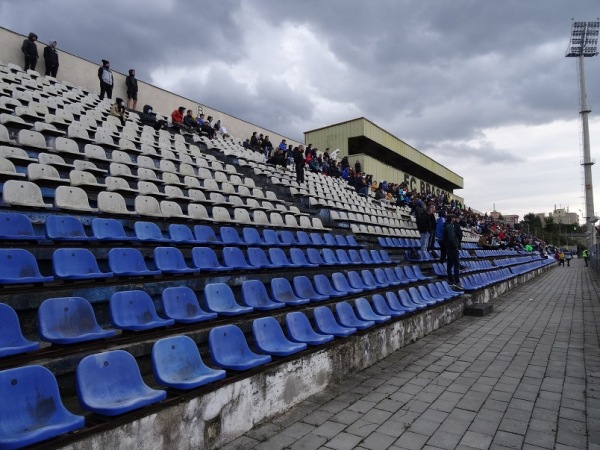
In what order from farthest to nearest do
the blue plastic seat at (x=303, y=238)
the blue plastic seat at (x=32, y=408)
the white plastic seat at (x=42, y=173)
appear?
the blue plastic seat at (x=303, y=238)
the white plastic seat at (x=42, y=173)
the blue plastic seat at (x=32, y=408)

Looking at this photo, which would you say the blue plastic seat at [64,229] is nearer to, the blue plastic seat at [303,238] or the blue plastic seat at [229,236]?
the blue plastic seat at [229,236]

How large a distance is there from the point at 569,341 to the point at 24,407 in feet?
24.1

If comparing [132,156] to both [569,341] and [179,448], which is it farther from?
[569,341]

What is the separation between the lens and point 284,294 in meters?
4.95

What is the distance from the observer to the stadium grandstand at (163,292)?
2.41m

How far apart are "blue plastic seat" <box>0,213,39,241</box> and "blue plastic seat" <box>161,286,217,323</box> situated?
1.63 metres

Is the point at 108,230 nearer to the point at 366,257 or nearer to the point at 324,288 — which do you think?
the point at 324,288

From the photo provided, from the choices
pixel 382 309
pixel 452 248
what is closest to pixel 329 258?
pixel 382 309

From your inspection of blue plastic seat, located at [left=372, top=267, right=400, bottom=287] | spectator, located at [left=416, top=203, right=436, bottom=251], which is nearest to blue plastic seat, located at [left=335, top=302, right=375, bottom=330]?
blue plastic seat, located at [left=372, top=267, right=400, bottom=287]

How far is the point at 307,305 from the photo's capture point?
5.14 m

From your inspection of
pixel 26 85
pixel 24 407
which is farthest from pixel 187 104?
pixel 24 407

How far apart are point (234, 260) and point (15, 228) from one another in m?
2.57

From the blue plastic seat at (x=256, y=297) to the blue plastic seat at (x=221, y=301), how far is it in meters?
0.17

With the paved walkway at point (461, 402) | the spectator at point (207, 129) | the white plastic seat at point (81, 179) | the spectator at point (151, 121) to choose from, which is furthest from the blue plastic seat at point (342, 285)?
the spectator at point (207, 129)
